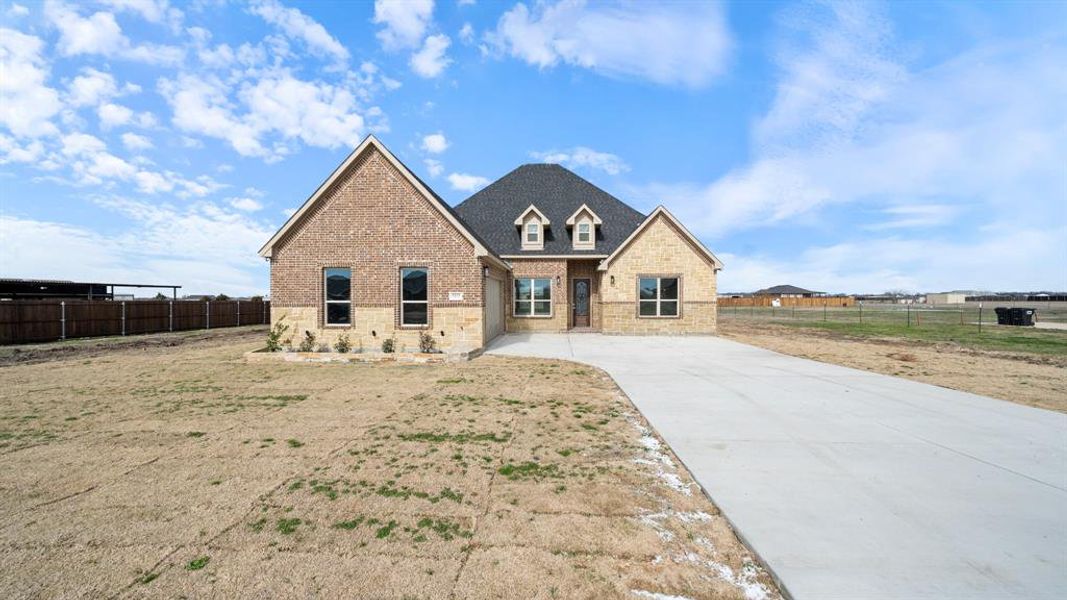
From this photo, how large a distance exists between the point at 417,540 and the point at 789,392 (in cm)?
790

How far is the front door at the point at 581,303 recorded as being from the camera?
2316cm

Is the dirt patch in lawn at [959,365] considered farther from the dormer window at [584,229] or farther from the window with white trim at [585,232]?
the window with white trim at [585,232]

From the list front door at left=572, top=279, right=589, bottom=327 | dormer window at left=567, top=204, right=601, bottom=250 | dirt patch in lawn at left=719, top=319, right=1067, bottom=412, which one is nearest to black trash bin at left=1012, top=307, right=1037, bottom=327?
dirt patch in lawn at left=719, top=319, right=1067, bottom=412

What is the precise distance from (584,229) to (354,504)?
19.8m

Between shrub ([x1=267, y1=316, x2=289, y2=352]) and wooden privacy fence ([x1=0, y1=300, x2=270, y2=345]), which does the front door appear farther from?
wooden privacy fence ([x1=0, y1=300, x2=270, y2=345])

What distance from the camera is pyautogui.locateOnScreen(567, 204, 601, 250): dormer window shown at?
22406 millimetres

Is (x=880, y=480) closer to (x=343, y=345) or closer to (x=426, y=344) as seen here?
(x=426, y=344)

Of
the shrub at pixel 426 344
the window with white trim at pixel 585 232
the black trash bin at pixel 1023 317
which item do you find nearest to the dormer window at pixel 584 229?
the window with white trim at pixel 585 232

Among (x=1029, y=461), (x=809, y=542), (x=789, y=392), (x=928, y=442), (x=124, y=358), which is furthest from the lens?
(x=124, y=358)

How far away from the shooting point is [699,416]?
22.4ft

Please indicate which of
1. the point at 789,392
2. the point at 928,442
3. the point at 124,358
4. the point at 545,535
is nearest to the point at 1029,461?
the point at 928,442

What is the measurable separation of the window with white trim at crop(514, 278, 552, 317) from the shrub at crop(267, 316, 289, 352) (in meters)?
10.7

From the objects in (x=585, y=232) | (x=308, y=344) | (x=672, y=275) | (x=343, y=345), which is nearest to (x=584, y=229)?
(x=585, y=232)

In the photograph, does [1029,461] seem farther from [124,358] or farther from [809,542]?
[124,358]
